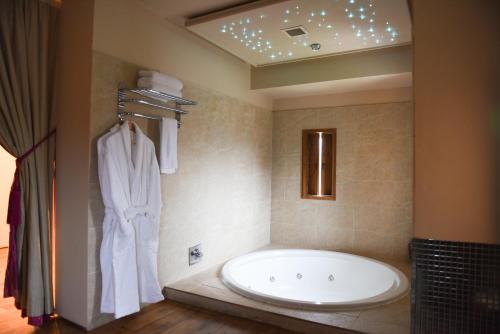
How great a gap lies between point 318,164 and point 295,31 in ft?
5.81

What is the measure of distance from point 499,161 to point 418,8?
843mm

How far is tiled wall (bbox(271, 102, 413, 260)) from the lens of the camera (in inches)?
145

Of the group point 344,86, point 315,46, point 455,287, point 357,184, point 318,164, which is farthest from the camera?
point 318,164

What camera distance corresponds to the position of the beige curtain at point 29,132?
224 cm

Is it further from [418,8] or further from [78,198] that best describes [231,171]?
[418,8]

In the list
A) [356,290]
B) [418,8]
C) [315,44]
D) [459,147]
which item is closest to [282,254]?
[356,290]

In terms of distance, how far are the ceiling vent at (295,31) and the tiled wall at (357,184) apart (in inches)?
52.6

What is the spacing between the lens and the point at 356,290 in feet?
11.3

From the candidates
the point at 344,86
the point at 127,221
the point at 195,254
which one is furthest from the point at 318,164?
the point at 127,221

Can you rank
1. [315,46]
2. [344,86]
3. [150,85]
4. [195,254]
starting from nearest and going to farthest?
[150,85] → [315,46] → [195,254] → [344,86]

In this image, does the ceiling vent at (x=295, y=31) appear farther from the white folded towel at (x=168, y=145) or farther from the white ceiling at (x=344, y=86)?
the white folded towel at (x=168, y=145)

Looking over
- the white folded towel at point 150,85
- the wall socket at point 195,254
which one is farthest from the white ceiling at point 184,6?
the wall socket at point 195,254

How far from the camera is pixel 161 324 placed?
2426mm

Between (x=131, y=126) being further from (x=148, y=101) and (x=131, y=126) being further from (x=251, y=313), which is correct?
(x=251, y=313)
